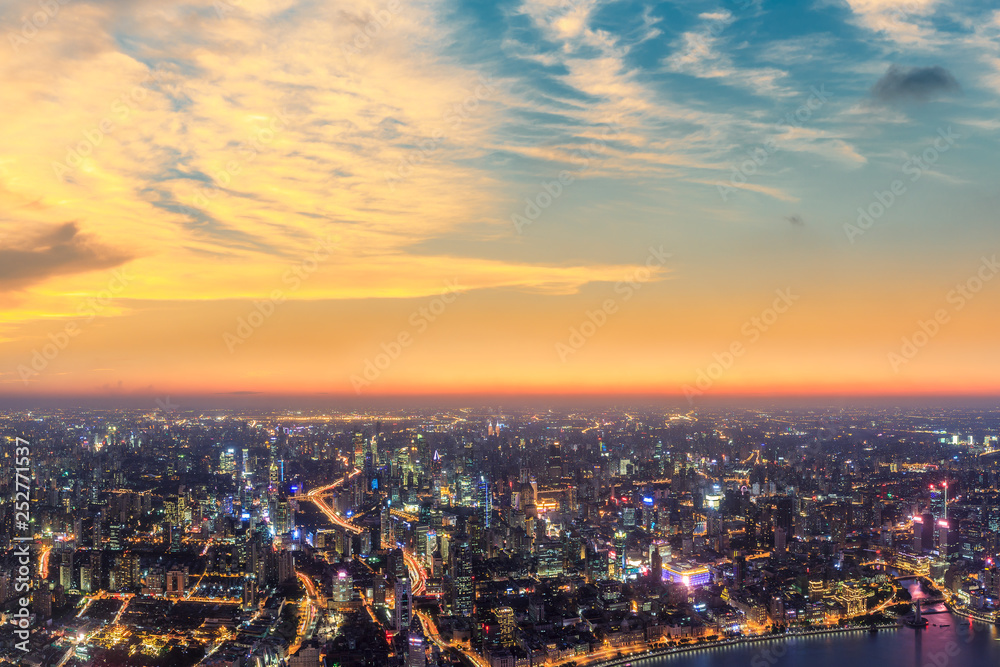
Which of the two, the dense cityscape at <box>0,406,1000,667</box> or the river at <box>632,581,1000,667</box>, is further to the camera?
the dense cityscape at <box>0,406,1000,667</box>

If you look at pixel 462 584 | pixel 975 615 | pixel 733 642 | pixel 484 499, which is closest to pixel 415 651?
pixel 462 584

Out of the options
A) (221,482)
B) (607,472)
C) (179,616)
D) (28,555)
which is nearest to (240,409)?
(221,482)

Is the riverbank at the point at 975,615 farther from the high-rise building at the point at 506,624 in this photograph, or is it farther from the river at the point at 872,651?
the high-rise building at the point at 506,624

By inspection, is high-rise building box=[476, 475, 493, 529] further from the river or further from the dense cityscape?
the river

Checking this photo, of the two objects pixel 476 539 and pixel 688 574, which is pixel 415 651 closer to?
pixel 476 539

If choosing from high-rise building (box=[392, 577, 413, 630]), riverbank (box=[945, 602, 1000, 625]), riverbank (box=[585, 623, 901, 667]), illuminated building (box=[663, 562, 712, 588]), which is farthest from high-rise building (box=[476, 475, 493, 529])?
riverbank (box=[945, 602, 1000, 625])

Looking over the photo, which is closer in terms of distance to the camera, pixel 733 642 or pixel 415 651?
pixel 415 651
